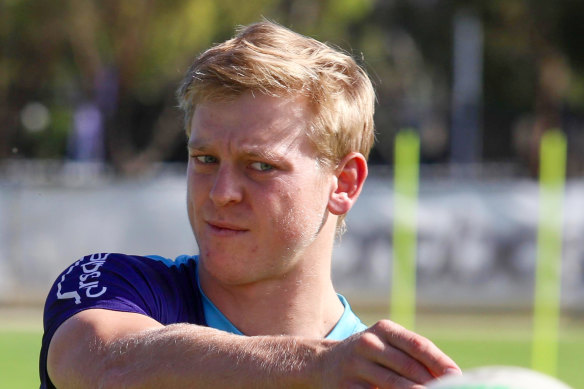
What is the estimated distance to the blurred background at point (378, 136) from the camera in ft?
47.2

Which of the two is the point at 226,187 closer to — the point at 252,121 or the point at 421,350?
the point at 252,121

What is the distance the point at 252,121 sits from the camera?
255 centimetres

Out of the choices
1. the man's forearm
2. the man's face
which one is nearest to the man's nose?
the man's face

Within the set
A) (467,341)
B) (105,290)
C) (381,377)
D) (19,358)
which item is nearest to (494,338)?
(467,341)

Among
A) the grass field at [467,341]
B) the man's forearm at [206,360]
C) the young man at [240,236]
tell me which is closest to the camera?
the man's forearm at [206,360]

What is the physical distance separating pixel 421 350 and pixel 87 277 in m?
0.99

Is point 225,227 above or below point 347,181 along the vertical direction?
below

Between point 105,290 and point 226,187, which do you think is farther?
point 226,187

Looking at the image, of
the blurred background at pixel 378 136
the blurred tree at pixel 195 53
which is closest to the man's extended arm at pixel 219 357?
the blurred background at pixel 378 136

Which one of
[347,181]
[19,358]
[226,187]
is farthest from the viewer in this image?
[19,358]

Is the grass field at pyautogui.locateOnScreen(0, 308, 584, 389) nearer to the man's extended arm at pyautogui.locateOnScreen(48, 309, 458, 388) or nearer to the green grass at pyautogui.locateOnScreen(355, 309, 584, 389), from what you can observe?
the green grass at pyautogui.locateOnScreen(355, 309, 584, 389)

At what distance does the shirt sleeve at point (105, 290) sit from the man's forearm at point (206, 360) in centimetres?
22

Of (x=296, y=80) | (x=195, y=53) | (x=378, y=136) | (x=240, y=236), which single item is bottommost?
(x=240, y=236)

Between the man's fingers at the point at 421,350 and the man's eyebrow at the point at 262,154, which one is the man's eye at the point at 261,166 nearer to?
the man's eyebrow at the point at 262,154
